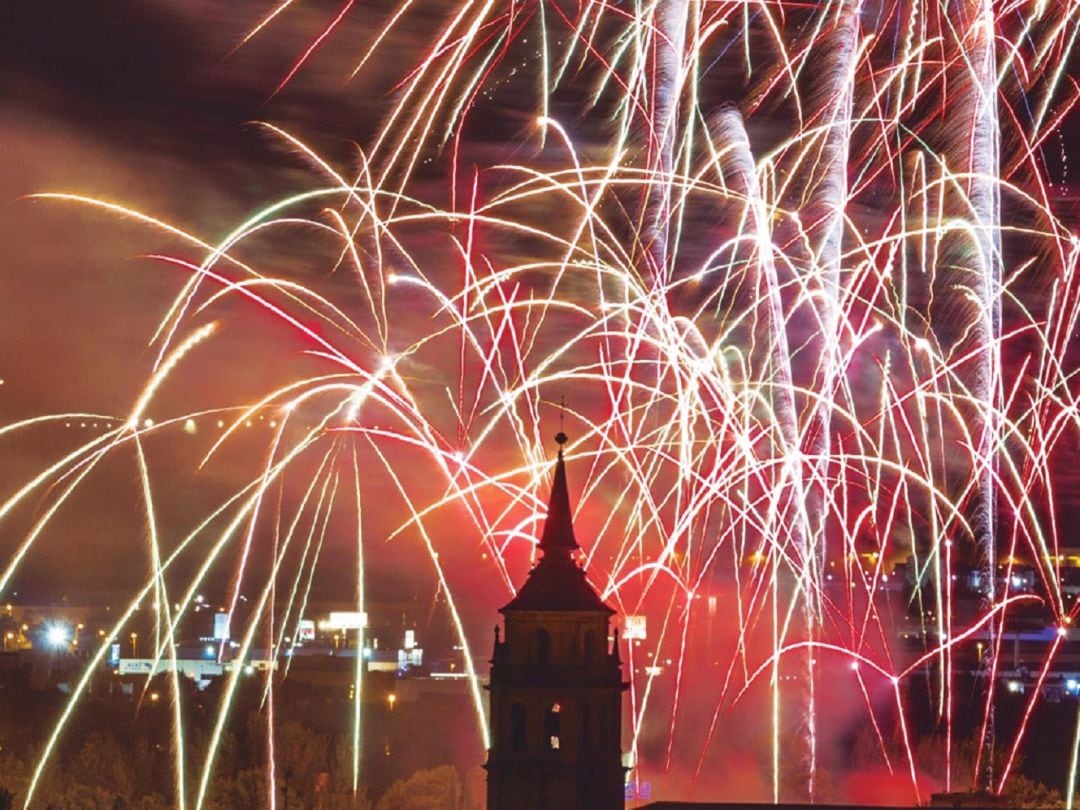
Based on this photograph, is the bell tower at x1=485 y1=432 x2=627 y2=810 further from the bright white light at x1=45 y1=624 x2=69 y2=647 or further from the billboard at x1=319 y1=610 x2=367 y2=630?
the bright white light at x1=45 y1=624 x2=69 y2=647

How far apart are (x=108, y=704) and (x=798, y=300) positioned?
216 feet

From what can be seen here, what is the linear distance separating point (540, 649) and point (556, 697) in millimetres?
1042

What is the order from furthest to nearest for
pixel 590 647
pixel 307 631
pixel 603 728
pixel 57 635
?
pixel 57 635 < pixel 307 631 < pixel 590 647 < pixel 603 728

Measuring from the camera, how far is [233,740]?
271ft

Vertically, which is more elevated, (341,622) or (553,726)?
(341,622)

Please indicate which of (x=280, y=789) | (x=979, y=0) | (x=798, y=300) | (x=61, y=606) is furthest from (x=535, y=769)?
(x=61, y=606)

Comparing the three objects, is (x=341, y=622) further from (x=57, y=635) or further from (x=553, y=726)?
(x=553, y=726)

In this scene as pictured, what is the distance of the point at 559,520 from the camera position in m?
42.2

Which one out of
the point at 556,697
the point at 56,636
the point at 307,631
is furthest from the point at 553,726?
the point at 56,636

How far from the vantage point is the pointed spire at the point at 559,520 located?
41.7m

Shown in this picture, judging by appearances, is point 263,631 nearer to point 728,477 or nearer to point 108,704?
point 108,704

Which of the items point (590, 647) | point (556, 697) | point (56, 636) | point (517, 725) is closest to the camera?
point (556, 697)

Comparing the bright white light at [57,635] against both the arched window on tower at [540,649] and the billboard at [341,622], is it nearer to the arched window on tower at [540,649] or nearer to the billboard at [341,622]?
the billboard at [341,622]

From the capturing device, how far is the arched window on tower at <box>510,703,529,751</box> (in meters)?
41.1
